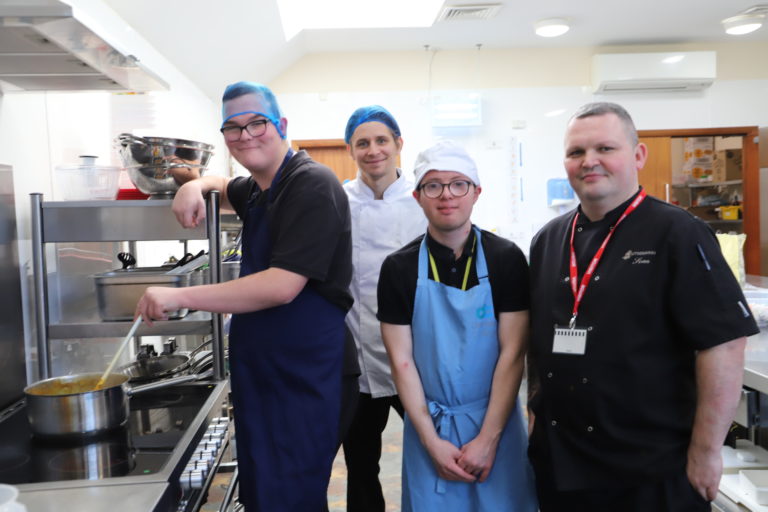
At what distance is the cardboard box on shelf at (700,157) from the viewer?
726 cm

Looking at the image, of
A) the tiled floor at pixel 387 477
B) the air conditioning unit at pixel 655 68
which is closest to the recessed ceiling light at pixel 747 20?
the air conditioning unit at pixel 655 68

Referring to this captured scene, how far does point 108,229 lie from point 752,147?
6.10 meters

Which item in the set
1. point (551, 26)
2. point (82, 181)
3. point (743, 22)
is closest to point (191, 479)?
point (82, 181)

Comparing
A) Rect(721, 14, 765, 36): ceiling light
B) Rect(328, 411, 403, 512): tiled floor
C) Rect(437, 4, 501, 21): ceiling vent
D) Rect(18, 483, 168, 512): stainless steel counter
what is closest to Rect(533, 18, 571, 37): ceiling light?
Rect(437, 4, 501, 21): ceiling vent

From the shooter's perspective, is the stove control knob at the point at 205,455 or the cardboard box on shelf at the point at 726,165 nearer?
the stove control knob at the point at 205,455

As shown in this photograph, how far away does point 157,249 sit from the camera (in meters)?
2.97

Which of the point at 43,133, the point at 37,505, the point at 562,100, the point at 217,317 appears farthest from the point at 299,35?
the point at 37,505

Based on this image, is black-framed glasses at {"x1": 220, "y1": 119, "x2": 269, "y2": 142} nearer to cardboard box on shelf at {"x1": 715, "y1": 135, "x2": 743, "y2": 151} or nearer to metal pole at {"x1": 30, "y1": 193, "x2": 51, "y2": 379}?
metal pole at {"x1": 30, "y1": 193, "x2": 51, "y2": 379}

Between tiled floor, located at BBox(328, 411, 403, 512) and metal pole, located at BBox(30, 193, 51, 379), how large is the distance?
1.53 meters

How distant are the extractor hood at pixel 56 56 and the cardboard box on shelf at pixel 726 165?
7.21 meters

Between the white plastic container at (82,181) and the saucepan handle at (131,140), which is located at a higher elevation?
the saucepan handle at (131,140)

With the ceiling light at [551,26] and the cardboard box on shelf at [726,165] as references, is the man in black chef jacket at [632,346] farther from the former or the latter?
the cardboard box on shelf at [726,165]

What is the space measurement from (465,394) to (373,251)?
74 cm

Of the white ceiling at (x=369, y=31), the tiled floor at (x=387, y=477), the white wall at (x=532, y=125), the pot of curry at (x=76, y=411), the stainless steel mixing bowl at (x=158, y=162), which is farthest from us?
the white wall at (x=532, y=125)
